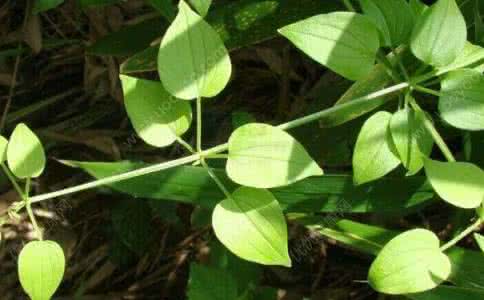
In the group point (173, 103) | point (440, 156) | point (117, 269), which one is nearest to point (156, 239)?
point (117, 269)

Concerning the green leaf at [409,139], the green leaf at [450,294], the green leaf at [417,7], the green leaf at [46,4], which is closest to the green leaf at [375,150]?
the green leaf at [409,139]

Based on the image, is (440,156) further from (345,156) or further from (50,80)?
(50,80)

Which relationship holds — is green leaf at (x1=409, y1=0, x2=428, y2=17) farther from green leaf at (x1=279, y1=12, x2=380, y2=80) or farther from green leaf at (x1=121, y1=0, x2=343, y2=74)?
green leaf at (x1=121, y1=0, x2=343, y2=74)

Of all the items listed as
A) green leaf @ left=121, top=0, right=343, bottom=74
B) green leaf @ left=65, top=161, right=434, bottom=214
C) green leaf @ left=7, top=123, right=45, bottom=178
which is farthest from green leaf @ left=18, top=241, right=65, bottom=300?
green leaf @ left=121, top=0, right=343, bottom=74

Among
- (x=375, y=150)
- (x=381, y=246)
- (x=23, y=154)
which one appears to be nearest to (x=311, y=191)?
(x=381, y=246)

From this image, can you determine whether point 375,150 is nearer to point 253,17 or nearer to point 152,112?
point 152,112

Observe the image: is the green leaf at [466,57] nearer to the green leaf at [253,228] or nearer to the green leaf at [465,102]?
the green leaf at [465,102]
